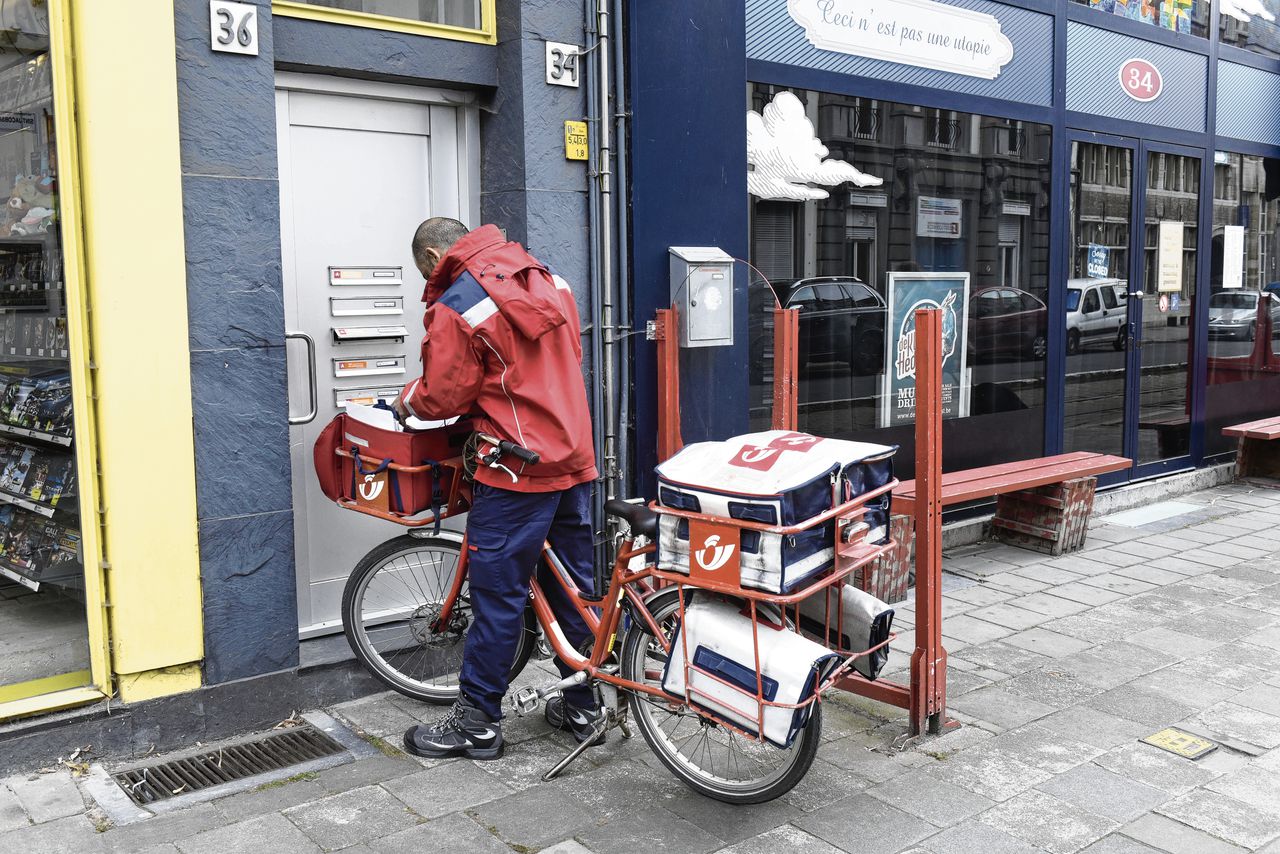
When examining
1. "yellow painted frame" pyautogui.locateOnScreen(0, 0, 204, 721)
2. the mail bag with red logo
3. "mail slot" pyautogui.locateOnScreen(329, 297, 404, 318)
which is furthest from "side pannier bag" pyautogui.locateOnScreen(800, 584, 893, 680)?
"mail slot" pyautogui.locateOnScreen(329, 297, 404, 318)

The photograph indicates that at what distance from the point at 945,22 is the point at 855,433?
268 cm

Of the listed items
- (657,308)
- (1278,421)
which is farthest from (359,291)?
(1278,421)

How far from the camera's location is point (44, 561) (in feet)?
14.9

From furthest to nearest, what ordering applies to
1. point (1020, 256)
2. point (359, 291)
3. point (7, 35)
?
point (1020, 256), point (359, 291), point (7, 35)

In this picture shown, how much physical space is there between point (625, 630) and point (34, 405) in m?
2.33

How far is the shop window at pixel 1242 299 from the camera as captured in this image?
10.1 m

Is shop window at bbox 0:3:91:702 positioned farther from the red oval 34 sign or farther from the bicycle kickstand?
the red oval 34 sign

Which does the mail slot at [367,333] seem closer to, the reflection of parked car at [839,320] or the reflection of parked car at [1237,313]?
the reflection of parked car at [839,320]

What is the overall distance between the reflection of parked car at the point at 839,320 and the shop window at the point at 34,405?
3.85 m

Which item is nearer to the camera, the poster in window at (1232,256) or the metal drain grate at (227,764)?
the metal drain grate at (227,764)

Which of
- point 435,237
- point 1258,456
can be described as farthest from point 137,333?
point 1258,456

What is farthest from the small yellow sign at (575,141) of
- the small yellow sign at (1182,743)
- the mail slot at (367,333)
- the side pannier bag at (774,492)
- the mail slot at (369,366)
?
the small yellow sign at (1182,743)

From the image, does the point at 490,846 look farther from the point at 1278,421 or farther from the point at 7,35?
the point at 1278,421

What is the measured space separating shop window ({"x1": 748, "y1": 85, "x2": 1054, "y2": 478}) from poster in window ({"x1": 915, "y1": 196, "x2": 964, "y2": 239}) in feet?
0.03
